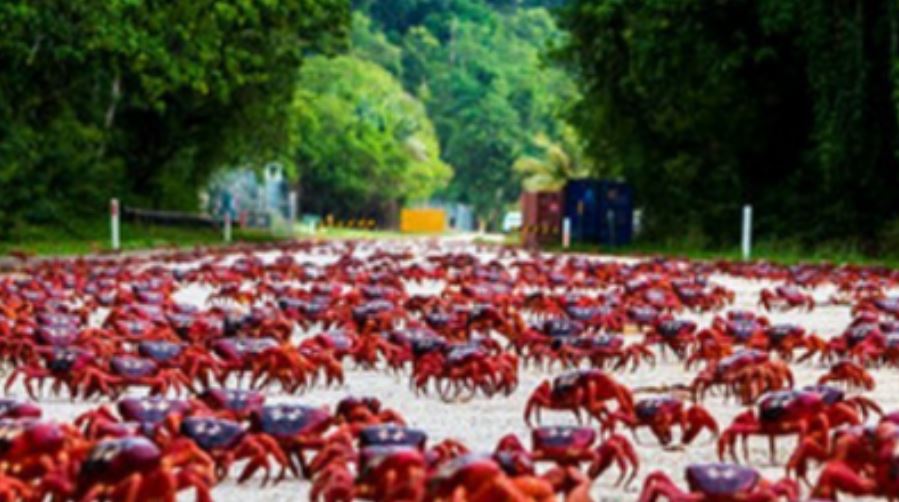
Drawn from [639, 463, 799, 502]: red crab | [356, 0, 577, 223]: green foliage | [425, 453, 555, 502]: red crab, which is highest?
[356, 0, 577, 223]: green foliage

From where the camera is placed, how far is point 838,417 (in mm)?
4941

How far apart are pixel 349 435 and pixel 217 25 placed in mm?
29549

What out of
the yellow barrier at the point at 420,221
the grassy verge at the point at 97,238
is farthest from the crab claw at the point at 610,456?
the yellow barrier at the point at 420,221

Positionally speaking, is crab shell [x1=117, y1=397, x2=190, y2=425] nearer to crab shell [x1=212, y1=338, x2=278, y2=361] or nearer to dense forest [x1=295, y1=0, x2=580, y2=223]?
crab shell [x1=212, y1=338, x2=278, y2=361]

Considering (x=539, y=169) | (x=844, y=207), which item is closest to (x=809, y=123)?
(x=844, y=207)

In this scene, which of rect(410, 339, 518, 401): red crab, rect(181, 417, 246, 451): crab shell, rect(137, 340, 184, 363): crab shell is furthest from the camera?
rect(137, 340, 184, 363): crab shell

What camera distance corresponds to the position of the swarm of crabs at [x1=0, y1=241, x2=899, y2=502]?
12.5ft

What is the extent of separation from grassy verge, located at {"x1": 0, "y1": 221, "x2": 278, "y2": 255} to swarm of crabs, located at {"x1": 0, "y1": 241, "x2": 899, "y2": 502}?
14.8 m

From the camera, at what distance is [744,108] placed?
36.8 metres

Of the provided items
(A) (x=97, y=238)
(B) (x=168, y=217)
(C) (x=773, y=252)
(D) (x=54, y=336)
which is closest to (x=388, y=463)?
(D) (x=54, y=336)

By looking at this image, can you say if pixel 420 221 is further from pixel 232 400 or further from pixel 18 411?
pixel 18 411

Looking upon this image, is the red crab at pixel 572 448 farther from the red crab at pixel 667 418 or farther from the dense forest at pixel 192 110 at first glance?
the dense forest at pixel 192 110

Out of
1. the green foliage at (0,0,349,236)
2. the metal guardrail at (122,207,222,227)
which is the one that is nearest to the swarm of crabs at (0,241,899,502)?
the green foliage at (0,0,349,236)

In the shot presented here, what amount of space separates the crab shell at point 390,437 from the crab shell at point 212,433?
45 centimetres
